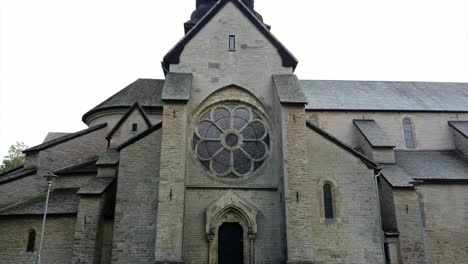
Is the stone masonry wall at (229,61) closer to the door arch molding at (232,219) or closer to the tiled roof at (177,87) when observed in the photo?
the tiled roof at (177,87)

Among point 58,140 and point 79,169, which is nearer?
point 79,169

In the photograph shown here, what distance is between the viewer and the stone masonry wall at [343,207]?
14.9m

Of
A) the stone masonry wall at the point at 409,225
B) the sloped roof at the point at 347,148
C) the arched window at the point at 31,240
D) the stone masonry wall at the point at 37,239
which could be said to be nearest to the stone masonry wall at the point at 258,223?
the sloped roof at the point at 347,148

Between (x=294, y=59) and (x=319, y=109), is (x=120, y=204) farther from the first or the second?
(x=319, y=109)

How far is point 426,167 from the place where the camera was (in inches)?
848

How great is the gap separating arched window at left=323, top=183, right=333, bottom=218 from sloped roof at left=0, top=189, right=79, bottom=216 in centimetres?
1135

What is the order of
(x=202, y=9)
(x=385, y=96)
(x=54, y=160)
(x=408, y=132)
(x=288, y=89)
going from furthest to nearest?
1. (x=385, y=96)
2. (x=202, y=9)
3. (x=408, y=132)
4. (x=54, y=160)
5. (x=288, y=89)

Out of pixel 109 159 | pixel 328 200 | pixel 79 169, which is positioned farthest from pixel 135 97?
pixel 328 200

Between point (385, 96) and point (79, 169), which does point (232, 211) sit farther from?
point (385, 96)

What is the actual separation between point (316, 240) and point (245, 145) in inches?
204

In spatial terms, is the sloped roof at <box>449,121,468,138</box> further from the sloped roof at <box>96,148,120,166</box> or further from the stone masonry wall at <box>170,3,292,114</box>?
the sloped roof at <box>96,148,120,166</box>

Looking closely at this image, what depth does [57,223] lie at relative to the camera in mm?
15719

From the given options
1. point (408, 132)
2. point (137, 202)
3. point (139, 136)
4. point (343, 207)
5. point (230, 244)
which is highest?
point (408, 132)

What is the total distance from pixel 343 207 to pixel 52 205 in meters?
13.5
